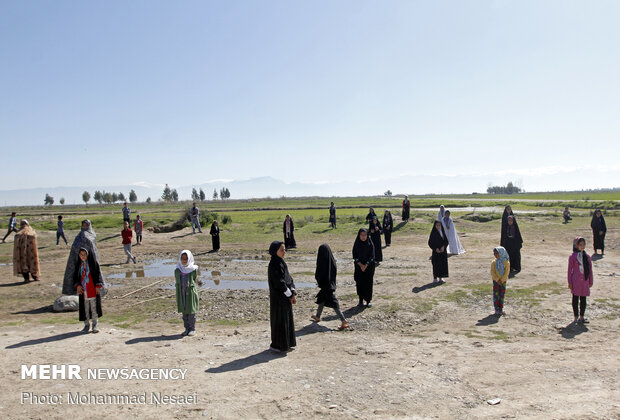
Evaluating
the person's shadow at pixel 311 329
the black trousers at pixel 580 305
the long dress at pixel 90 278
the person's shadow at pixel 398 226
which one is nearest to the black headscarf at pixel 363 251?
the person's shadow at pixel 311 329

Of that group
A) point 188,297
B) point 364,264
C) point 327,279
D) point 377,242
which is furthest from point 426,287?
point 188,297

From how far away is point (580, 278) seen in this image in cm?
770

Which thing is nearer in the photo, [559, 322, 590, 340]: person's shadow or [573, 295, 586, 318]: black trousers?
[559, 322, 590, 340]: person's shadow

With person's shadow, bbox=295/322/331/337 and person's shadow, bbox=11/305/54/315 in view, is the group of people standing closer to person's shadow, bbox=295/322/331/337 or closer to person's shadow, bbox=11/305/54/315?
person's shadow, bbox=295/322/331/337

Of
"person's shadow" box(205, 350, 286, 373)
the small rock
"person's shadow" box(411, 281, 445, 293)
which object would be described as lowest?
"person's shadow" box(411, 281, 445, 293)

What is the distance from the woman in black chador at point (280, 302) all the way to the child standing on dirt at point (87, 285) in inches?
145

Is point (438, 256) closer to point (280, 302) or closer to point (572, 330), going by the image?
point (572, 330)

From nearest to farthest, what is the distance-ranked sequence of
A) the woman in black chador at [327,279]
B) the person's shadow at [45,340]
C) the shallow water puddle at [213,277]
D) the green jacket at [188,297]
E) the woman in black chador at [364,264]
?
the person's shadow at [45,340], the green jacket at [188,297], the woman in black chador at [327,279], the woman in black chador at [364,264], the shallow water puddle at [213,277]

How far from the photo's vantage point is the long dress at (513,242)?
12.4m

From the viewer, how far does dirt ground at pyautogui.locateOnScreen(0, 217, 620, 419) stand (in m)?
4.74

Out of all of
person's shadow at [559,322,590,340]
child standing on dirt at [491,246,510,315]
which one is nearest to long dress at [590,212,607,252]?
child standing on dirt at [491,246,510,315]

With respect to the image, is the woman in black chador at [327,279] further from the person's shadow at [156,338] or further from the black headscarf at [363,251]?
the person's shadow at [156,338]

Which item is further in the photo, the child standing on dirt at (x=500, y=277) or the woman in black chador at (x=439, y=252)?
the woman in black chador at (x=439, y=252)

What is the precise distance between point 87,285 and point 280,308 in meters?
3.92
